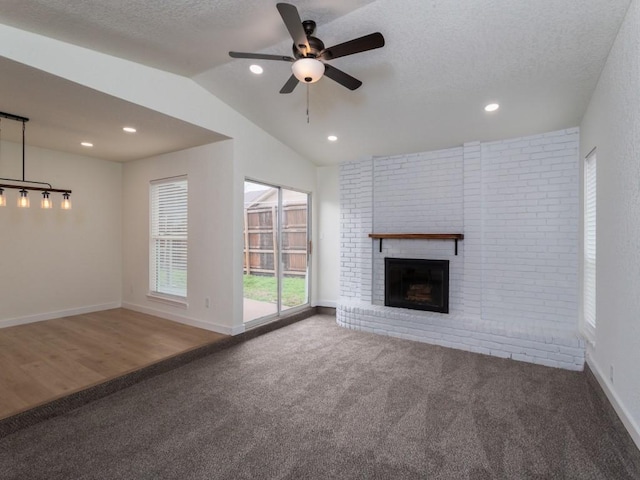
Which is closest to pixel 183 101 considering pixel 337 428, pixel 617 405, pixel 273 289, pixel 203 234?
pixel 203 234

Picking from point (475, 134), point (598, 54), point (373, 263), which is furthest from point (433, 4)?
point (373, 263)

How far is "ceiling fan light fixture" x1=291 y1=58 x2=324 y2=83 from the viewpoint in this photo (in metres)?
2.03

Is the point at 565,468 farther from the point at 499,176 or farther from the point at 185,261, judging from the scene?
the point at 185,261

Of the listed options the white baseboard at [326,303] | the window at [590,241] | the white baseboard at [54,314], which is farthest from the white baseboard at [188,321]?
the window at [590,241]

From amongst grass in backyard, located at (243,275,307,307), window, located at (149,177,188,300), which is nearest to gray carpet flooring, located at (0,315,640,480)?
grass in backyard, located at (243,275,307,307)

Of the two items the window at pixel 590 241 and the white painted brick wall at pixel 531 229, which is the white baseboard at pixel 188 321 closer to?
the white painted brick wall at pixel 531 229

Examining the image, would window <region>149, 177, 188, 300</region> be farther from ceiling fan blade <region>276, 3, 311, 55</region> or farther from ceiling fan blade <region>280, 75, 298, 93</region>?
ceiling fan blade <region>276, 3, 311, 55</region>

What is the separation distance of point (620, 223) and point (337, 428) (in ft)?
7.89

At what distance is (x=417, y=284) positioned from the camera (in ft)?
14.1

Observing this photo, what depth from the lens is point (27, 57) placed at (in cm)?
228

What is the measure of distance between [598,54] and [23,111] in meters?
5.03

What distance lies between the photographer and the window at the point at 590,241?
3.00 m

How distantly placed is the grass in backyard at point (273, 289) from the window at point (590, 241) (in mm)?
3599

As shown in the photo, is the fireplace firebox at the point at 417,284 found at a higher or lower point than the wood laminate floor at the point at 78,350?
higher
